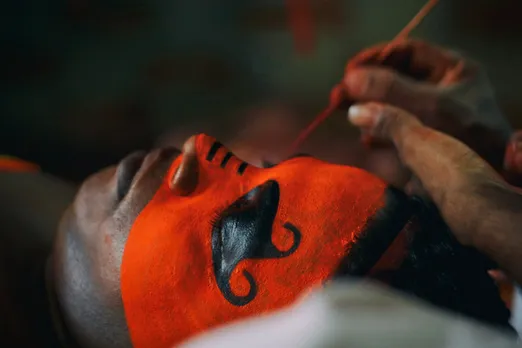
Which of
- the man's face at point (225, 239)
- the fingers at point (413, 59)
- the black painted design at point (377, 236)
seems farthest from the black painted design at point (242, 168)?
the fingers at point (413, 59)

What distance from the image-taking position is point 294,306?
44 centimetres

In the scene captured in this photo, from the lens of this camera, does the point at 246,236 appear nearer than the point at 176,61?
Yes

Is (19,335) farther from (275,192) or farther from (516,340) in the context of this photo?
(516,340)

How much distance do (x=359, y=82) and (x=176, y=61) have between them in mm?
388

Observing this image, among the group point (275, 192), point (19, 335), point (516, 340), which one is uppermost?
point (275, 192)

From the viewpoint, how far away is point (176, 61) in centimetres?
95

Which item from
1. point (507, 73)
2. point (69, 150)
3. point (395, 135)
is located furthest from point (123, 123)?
point (507, 73)

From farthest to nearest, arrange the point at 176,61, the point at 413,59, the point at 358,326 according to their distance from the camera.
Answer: the point at 176,61 < the point at 413,59 < the point at 358,326

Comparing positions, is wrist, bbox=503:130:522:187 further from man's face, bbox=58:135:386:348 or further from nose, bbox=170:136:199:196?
nose, bbox=170:136:199:196

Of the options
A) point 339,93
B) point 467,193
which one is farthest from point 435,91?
point 467,193

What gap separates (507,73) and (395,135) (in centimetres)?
44

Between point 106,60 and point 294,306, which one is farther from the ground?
point 106,60

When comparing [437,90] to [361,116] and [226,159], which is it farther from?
[226,159]

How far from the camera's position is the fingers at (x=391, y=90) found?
26.5 inches
